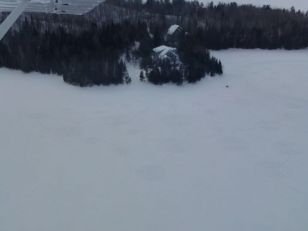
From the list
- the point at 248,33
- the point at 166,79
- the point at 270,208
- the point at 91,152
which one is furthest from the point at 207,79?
the point at 270,208

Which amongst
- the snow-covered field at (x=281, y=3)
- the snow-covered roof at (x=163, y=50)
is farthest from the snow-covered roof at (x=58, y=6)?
the snow-covered field at (x=281, y=3)

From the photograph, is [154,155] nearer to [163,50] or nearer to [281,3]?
[163,50]

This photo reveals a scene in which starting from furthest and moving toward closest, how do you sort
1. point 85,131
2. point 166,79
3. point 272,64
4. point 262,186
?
point 272,64 → point 166,79 → point 85,131 → point 262,186

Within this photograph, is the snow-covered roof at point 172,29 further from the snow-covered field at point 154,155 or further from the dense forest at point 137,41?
the snow-covered field at point 154,155

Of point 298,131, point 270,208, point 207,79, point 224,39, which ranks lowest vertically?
point 270,208

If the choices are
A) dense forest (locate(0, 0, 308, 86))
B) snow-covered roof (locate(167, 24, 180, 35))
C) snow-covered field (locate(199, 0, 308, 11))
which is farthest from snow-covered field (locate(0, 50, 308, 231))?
snow-covered field (locate(199, 0, 308, 11))

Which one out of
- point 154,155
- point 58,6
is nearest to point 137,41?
point 58,6

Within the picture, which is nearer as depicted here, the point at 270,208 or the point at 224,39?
the point at 270,208

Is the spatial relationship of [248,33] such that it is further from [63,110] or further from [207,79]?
[63,110]
